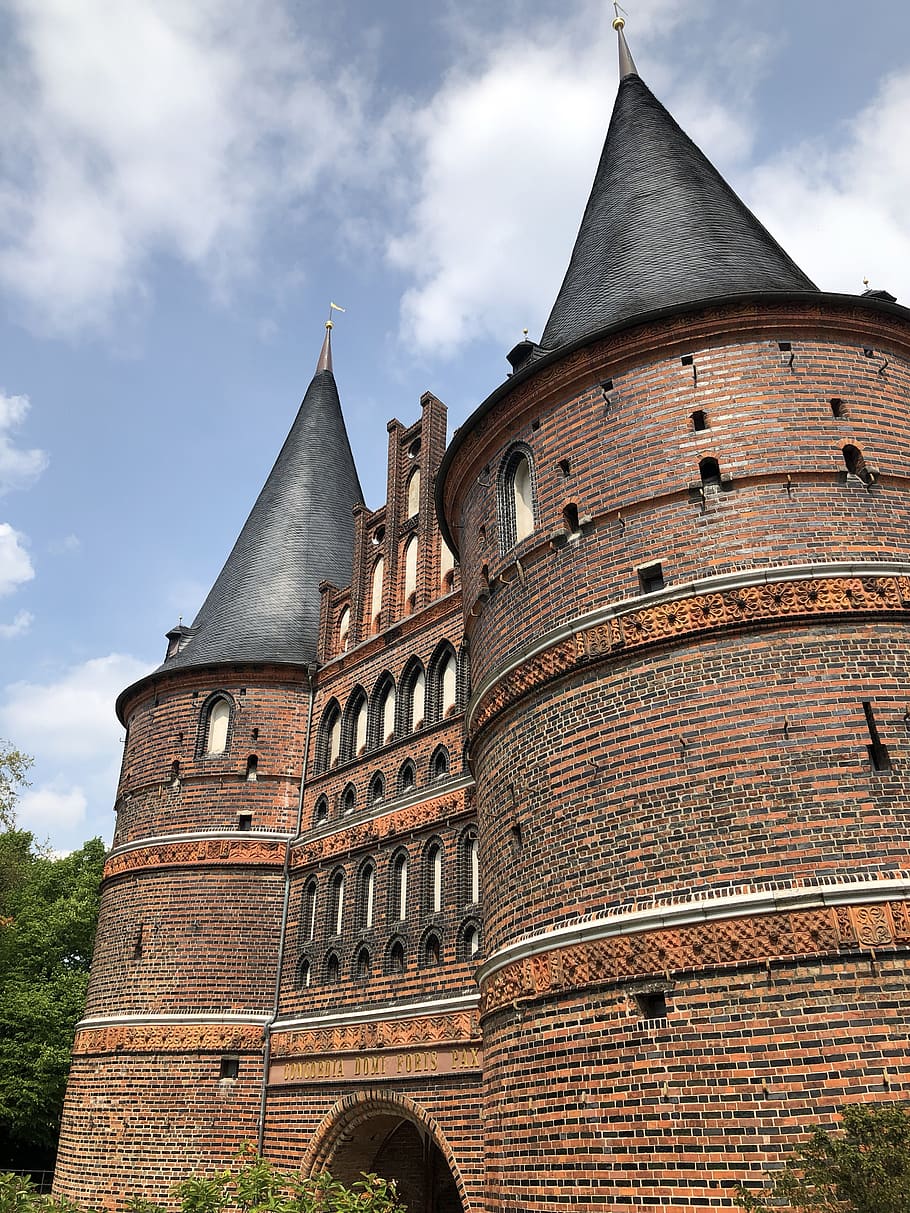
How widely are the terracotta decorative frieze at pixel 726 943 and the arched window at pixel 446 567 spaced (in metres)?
8.21

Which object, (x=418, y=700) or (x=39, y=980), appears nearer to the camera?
(x=418, y=700)

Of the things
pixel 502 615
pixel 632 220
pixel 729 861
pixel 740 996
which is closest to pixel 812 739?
pixel 729 861

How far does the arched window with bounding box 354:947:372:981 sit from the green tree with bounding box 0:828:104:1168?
523 inches

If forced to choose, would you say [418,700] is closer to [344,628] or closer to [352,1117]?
[344,628]

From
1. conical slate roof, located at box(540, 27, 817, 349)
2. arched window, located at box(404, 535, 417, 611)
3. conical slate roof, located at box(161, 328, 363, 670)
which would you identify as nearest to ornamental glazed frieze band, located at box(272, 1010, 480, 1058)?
arched window, located at box(404, 535, 417, 611)

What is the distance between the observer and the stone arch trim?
13.0 meters

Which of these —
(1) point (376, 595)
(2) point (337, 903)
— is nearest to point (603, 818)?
(2) point (337, 903)

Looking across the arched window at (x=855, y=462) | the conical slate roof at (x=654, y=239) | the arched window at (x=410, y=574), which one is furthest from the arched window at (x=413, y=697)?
the arched window at (x=855, y=462)

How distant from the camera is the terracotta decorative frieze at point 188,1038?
16.3 m

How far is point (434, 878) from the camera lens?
1462 centimetres

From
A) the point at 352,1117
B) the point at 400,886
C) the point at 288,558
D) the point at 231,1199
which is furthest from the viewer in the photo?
the point at 288,558

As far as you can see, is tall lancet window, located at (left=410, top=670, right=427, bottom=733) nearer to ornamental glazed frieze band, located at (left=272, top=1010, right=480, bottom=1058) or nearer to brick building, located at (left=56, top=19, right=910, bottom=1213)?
brick building, located at (left=56, top=19, right=910, bottom=1213)

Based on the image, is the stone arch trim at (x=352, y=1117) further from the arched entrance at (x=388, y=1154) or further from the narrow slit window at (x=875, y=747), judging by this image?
the narrow slit window at (x=875, y=747)

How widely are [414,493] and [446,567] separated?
2.33m
